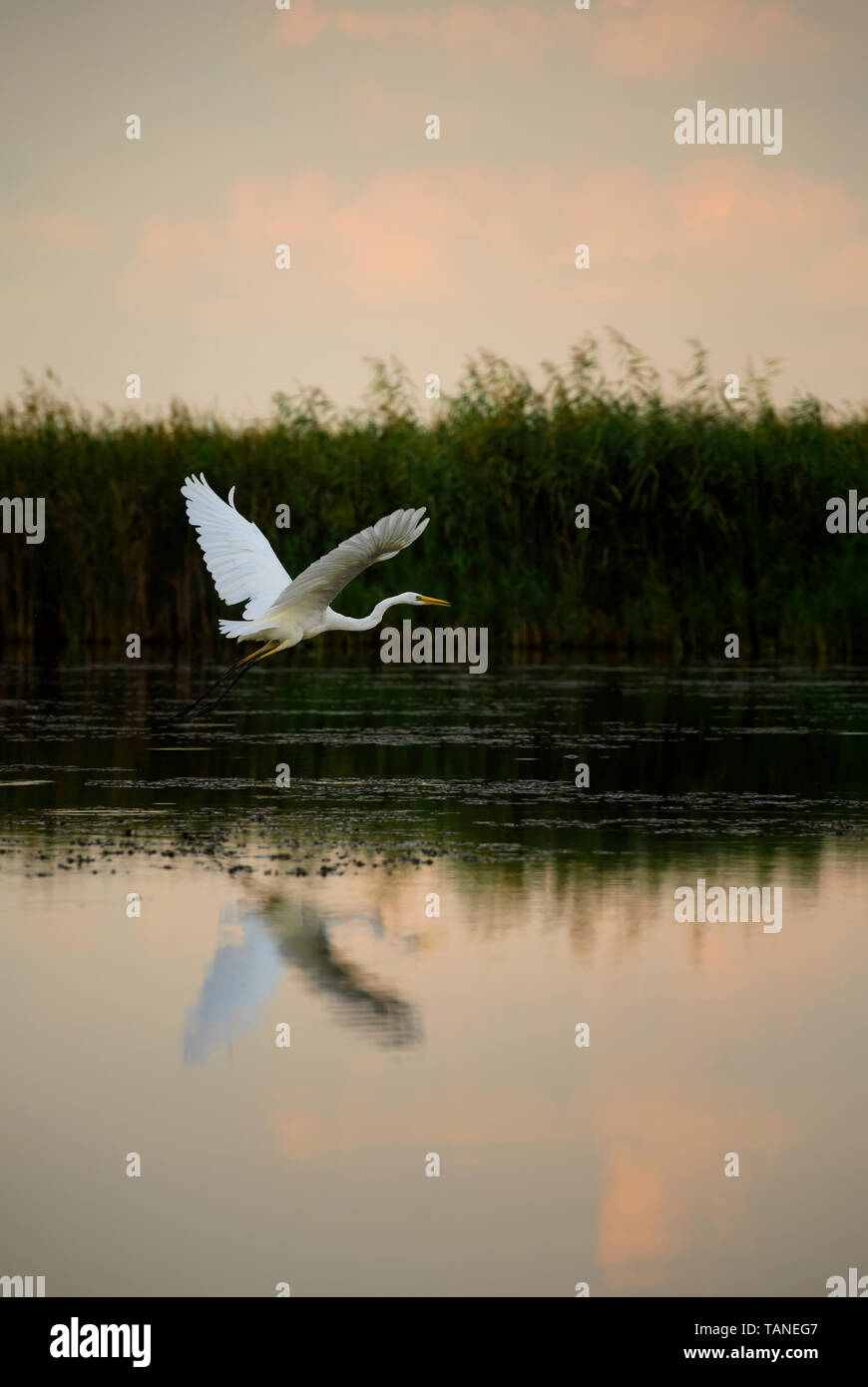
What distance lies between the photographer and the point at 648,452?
1153 inches

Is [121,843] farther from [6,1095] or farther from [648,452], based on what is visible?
[648,452]

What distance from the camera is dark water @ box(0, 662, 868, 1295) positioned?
5039 millimetres

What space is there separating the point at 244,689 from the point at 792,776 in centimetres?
997

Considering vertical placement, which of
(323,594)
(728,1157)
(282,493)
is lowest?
(728,1157)

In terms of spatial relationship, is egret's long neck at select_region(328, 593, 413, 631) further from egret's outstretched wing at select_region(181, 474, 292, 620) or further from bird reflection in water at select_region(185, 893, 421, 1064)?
bird reflection in water at select_region(185, 893, 421, 1064)

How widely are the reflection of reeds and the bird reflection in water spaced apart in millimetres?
19932

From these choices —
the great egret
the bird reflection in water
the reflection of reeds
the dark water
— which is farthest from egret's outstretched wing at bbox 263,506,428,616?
the reflection of reeds

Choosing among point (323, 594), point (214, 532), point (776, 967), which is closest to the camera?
point (776, 967)

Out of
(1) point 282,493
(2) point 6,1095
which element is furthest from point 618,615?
(2) point 6,1095

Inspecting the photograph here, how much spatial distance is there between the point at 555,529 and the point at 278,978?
22232mm

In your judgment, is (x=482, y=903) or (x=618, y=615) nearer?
(x=482, y=903)

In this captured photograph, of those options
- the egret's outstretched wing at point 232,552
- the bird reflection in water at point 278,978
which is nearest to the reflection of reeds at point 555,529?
the egret's outstretched wing at point 232,552

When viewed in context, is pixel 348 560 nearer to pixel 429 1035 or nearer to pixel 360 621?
pixel 360 621

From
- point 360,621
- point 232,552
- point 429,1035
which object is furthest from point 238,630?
point 429,1035
